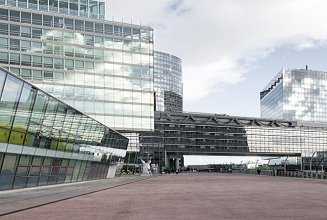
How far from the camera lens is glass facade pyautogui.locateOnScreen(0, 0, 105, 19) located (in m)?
87.8

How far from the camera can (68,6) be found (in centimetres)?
9512

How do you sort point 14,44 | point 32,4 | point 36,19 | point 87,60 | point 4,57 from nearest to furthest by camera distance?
1. point 4,57
2. point 14,44
3. point 36,19
4. point 32,4
5. point 87,60

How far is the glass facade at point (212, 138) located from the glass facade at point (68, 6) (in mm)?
73597

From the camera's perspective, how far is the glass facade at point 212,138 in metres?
171

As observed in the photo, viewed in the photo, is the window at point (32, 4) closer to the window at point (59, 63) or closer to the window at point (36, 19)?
the window at point (36, 19)

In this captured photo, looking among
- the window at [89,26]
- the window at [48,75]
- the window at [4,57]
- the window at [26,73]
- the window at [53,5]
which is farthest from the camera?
the window at [53,5]

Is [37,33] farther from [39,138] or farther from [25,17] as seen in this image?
[39,138]

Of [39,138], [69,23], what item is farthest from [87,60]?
[39,138]

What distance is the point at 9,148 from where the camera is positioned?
29.0 metres

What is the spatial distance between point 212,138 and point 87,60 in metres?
100

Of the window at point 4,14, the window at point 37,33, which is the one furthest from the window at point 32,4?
the window at point 4,14

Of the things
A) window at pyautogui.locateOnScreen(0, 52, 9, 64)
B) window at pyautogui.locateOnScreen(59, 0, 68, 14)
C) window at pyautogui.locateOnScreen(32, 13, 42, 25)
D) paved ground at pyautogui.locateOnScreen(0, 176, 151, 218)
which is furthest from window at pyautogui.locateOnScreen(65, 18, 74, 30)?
paved ground at pyautogui.locateOnScreen(0, 176, 151, 218)

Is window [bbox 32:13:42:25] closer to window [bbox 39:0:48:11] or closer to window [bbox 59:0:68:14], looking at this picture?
window [bbox 39:0:48:11]

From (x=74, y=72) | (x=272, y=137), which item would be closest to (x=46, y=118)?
(x=74, y=72)
